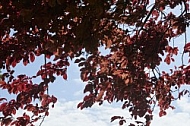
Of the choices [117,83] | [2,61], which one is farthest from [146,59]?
[2,61]

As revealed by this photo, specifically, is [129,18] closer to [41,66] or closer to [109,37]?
[109,37]

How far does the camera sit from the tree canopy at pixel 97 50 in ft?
9.02

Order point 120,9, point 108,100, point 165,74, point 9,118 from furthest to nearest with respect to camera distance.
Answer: point 165,74, point 108,100, point 9,118, point 120,9

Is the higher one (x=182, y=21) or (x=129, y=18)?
(x=182, y=21)

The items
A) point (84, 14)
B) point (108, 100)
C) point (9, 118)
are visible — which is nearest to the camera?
point (84, 14)

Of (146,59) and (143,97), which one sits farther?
(143,97)

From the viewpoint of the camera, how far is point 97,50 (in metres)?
2.91

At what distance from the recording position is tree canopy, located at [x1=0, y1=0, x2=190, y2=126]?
2750mm

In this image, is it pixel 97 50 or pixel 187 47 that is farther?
pixel 187 47

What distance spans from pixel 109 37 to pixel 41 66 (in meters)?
1.59

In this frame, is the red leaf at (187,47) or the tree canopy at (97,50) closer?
the tree canopy at (97,50)

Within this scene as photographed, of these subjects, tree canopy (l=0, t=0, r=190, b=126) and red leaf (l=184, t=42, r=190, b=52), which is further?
red leaf (l=184, t=42, r=190, b=52)

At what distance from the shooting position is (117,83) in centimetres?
440

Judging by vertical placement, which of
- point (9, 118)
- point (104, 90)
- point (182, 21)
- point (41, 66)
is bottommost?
point (9, 118)
